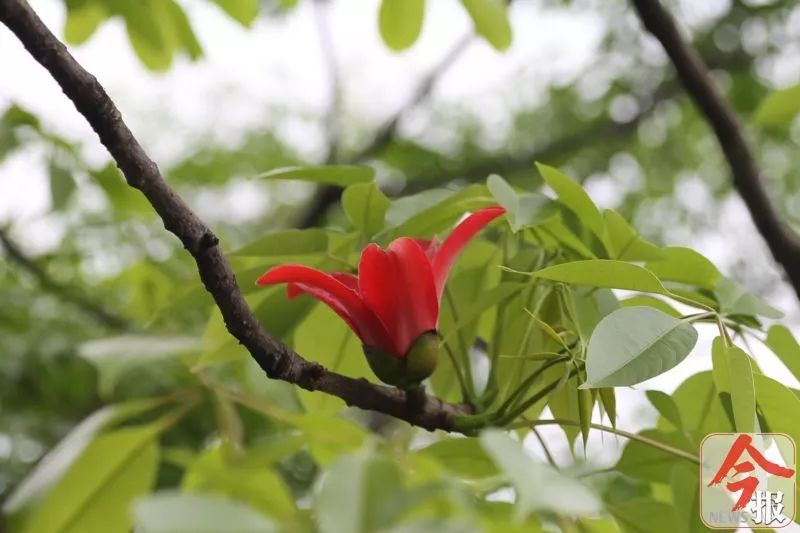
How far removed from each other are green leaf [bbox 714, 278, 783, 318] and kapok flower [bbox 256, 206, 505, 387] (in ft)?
0.51

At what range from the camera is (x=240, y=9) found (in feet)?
2.82

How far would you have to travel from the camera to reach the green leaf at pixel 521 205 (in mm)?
531

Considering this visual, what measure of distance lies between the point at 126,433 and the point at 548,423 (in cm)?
26

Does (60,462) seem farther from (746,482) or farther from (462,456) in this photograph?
(746,482)

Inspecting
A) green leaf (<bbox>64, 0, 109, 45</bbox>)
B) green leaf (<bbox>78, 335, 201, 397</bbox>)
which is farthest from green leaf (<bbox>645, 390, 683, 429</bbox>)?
green leaf (<bbox>64, 0, 109, 45</bbox>)

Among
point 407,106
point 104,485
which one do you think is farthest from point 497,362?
point 407,106

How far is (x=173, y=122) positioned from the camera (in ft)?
7.89

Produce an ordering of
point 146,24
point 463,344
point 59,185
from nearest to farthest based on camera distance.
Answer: point 463,344, point 146,24, point 59,185

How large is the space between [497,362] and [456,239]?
0.10 metres

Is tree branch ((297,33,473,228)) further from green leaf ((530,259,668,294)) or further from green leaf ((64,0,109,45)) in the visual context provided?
green leaf ((530,259,668,294))

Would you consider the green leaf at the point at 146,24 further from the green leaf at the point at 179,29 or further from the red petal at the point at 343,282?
the red petal at the point at 343,282

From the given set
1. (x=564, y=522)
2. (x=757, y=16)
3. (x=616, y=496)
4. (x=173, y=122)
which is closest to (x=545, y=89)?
(x=757, y=16)

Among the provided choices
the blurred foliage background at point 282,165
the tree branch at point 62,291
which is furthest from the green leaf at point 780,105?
the tree branch at point 62,291

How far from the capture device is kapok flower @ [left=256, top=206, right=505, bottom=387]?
0.50 metres
